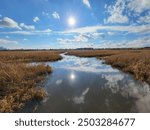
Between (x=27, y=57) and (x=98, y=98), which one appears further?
(x=27, y=57)

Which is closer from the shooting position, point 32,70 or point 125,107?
point 125,107

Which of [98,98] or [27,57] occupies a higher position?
[27,57]

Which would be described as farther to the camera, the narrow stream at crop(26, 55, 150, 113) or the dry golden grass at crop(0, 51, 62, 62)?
the dry golden grass at crop(0, 51, 62, 62)

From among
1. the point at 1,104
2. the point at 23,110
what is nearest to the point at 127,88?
the point at 23,110

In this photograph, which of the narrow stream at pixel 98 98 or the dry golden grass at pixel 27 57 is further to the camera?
the dry golden grass at pixel 27 57

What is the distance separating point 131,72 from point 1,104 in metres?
13.1

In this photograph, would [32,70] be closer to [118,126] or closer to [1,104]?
[1,104]

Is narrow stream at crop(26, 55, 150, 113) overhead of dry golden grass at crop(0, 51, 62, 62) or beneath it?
beneath

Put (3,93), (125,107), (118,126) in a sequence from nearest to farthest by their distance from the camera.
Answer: (118,126) → (125,107) → (3,93)

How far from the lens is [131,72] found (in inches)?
724

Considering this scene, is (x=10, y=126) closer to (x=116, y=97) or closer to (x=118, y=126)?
(x=118, y=126)

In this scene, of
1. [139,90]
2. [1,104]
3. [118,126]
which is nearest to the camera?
[118,126]

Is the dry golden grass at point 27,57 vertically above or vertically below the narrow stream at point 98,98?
above

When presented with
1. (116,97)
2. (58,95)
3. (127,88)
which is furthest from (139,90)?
(58,95)
